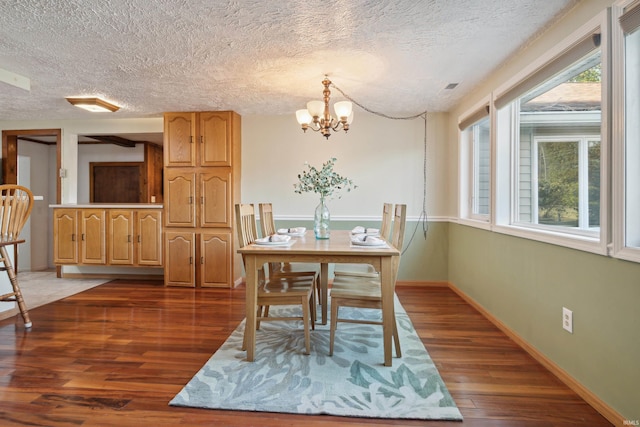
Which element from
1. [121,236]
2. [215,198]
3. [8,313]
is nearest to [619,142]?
[215,198]

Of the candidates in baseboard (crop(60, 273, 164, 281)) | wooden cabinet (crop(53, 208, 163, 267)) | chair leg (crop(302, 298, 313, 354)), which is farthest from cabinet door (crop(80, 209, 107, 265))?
chair leg (crop(302, 298, 313, 354))

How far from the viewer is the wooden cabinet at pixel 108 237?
4414mm

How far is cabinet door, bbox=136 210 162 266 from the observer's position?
4406 millimetres

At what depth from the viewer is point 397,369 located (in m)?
2.14

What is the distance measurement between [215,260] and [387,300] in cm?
266

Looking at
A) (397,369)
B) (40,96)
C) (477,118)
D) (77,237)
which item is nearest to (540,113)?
(477,118)

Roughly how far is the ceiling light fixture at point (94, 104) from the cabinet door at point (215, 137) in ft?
3.14

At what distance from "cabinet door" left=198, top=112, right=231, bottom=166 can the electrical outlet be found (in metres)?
3.53

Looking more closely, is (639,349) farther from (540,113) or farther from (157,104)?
(157,104)

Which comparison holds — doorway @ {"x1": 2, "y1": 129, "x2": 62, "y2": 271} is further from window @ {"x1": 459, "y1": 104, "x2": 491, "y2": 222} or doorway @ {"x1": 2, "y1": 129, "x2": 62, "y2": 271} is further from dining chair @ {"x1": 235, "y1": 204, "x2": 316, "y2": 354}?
window @ {"x1": 459, "y1": 104, "x2": 491, "y2": 222}

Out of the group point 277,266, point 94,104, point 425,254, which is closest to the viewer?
point 277,266

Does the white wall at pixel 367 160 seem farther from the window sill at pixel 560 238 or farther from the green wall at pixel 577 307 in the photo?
the window sill at pixel 560 238

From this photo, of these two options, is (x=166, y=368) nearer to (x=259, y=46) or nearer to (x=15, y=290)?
(x=15, y=290)

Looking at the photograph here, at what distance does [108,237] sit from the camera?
4473 mm
